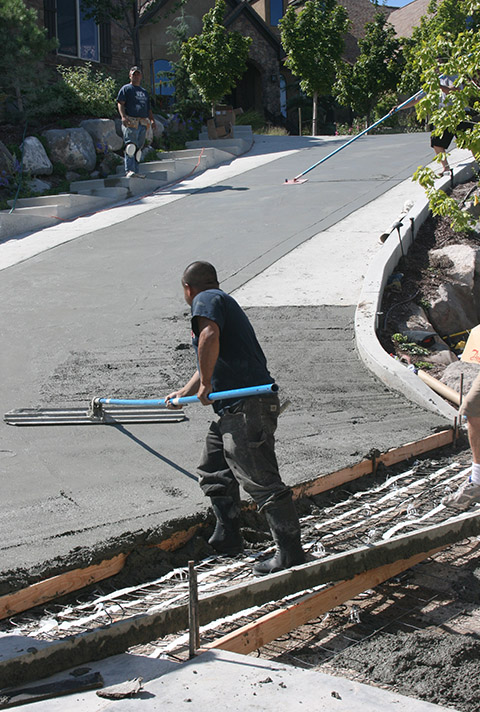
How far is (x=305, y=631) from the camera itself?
396 cm

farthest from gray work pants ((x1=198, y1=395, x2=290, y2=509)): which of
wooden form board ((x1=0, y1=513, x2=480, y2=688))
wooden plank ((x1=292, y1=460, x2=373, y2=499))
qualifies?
wooden plank ((x1=292, y1=460, x2=373, y2=499))

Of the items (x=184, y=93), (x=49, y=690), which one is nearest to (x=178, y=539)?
(x=49, y=690)

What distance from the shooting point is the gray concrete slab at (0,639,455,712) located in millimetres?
2777

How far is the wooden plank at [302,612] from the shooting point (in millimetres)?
3459

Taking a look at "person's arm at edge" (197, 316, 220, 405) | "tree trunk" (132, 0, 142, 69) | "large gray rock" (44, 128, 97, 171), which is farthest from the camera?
"tree trunk" (132, 0, 142, 69)

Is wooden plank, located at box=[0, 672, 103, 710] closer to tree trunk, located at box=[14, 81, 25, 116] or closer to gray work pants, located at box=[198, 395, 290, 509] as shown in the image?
gray work pants, located at box=[198, 395, 290, 509]

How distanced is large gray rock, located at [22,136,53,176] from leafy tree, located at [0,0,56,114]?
1442mm

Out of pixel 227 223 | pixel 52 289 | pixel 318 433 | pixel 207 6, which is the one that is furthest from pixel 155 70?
pixel 318 433

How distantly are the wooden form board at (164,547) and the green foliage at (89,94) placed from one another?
539 inches

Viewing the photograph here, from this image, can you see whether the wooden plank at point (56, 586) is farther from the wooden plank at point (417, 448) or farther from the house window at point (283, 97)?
the house window at point (283, 97)

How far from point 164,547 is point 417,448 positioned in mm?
2558

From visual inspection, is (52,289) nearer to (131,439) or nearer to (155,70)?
(131,439)

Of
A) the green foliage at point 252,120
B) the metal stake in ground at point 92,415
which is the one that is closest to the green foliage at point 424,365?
the metal stake in ground at point 92,415

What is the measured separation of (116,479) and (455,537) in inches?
95.0
